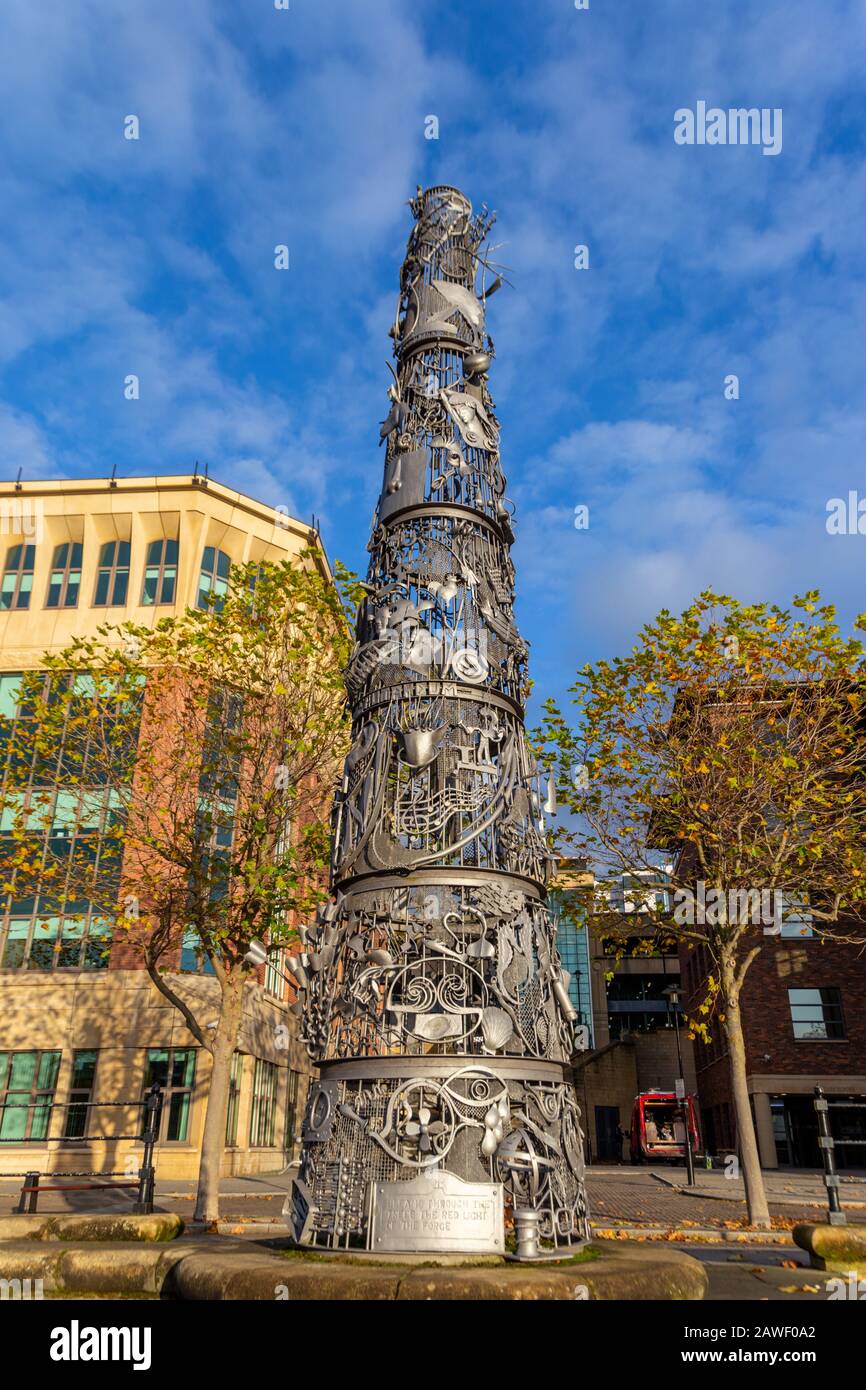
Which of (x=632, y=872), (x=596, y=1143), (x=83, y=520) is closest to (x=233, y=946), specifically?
(x=632, y=872)

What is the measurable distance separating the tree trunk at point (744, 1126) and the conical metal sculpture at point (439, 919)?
9.14 metres

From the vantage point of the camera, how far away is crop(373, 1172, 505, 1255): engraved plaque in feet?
22.4

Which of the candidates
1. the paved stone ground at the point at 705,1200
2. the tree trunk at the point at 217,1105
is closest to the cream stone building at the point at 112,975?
the tree trunk at the point at 217,1105

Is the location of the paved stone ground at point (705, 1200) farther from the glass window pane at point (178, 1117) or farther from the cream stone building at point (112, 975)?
the glass window pane at point (178, 1117)

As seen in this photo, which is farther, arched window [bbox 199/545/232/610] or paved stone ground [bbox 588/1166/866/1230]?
arched window [bbox 199/545/232/610]

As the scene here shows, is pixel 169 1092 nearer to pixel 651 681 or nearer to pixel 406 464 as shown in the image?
pixel 651 681

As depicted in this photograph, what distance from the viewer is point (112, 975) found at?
29781 millimetres

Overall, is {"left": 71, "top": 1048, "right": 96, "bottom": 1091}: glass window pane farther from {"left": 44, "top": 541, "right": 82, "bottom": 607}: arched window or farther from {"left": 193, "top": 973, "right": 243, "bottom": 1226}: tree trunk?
{"left": 44, "top": 541, "right": 82, "bottom": 607}: arched window

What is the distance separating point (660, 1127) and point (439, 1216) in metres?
36.0

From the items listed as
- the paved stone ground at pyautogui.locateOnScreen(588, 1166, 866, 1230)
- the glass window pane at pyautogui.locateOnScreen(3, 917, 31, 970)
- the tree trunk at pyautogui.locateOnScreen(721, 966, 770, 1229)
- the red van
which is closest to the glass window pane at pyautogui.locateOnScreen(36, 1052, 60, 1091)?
the glass window pane at pyautogui.locateOnScreen(3, 917, 31, 970)

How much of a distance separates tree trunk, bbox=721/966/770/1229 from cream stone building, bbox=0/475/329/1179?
12.5 meters

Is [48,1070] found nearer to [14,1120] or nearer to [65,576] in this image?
[14,1120]

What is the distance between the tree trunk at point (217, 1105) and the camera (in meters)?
14.9

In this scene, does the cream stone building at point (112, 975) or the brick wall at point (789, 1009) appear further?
the brick wall at point (789, 1009)
